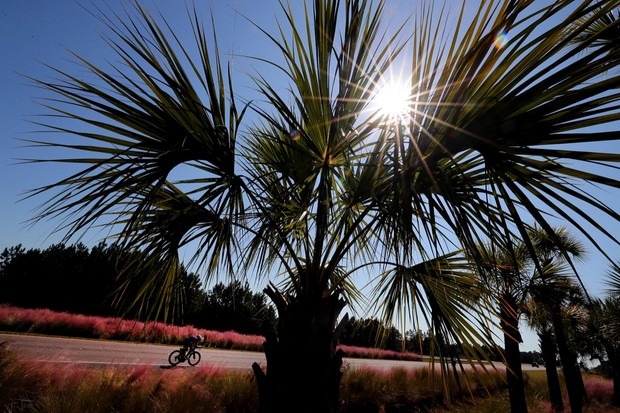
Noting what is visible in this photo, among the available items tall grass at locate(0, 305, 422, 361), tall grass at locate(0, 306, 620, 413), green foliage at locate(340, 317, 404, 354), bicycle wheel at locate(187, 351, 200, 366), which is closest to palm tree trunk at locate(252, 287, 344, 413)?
green foliage at locate(340, 317, 404, 354)

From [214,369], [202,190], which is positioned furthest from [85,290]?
[202,190]

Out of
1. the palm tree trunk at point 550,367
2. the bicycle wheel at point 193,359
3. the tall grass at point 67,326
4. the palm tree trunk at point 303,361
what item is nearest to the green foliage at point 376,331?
the palm tree trunk at point 303,361

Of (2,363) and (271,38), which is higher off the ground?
(271,38)

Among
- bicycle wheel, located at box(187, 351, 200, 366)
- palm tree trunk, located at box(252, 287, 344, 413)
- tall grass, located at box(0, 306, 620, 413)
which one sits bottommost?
bicycle wheel, located at box(187, 351, 200, 366)

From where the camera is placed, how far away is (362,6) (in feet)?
6.39

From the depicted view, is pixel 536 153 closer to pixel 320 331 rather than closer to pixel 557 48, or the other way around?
pixel 557 48

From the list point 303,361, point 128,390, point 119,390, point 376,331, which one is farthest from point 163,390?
point 303,361

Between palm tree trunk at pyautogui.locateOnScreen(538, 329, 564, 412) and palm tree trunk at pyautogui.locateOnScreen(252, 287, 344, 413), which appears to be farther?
palm tree trunk at pyautogui.locateOnScreen(538, 329, 564, 412)

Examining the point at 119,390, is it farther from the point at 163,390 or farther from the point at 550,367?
the point at 550,367

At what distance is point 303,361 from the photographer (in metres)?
2.28

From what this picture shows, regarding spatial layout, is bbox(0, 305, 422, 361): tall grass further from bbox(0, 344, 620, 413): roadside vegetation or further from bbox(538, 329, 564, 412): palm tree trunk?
bbox(538, 329, 564, 412): palm tree trunk

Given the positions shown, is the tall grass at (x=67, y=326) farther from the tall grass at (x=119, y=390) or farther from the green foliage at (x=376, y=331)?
the green foliage at (x=376, y=331)

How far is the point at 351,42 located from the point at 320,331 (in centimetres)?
205

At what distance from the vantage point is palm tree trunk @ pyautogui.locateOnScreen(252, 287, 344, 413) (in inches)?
87.3
